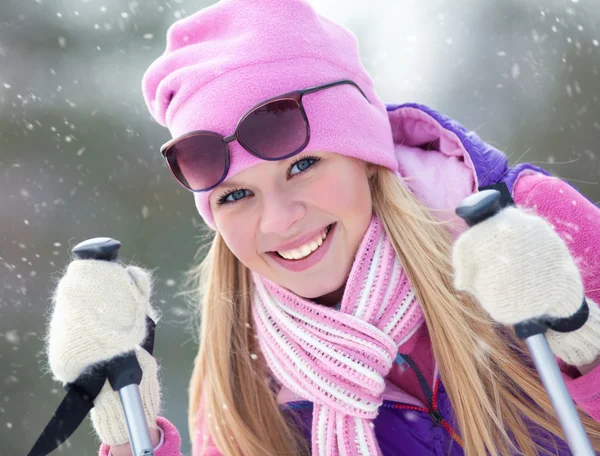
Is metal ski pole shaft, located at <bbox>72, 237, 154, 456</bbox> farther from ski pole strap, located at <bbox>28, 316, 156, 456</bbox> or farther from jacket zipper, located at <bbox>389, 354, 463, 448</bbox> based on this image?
jacket zipper, located at <bbox>389, 354, 463, 448</bbox>

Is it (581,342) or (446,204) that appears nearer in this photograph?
(581,342)

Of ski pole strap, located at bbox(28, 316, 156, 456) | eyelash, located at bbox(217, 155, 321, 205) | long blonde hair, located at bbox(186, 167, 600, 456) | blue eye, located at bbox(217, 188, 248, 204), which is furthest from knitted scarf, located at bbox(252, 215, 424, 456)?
ski pole strap, located at bbox(28, 316, 156, 456)

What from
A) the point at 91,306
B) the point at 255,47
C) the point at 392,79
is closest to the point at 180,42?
the point at 255,47

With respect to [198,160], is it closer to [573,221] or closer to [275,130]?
[275,130]

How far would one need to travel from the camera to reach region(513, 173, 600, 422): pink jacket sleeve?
1694 millimetres

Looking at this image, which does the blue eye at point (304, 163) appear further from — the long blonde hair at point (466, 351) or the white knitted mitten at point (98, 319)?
the white knitted mitten at point (98, 319)

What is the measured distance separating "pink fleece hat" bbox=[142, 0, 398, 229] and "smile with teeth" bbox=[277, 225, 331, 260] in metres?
0.25

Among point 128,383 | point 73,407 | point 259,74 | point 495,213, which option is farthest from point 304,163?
point 73,407

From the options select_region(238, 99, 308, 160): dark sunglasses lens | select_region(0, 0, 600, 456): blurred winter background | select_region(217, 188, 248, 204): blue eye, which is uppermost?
select_region(238, 99, 308, 160): dark sunglasses lens

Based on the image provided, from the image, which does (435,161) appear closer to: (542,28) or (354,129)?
(354,129)

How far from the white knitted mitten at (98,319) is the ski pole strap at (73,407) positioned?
21 mm

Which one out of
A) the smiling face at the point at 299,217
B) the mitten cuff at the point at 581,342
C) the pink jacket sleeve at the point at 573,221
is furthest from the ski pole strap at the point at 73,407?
the pink jacket sleeve at the point at 573,221

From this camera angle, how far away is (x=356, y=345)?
1852 millimetres

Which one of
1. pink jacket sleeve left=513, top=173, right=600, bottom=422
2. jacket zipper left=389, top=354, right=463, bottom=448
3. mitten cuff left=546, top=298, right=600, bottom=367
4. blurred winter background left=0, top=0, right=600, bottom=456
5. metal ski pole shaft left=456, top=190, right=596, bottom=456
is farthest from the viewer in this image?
blurred winter background left=0, top=0, right=600, bottom=456
